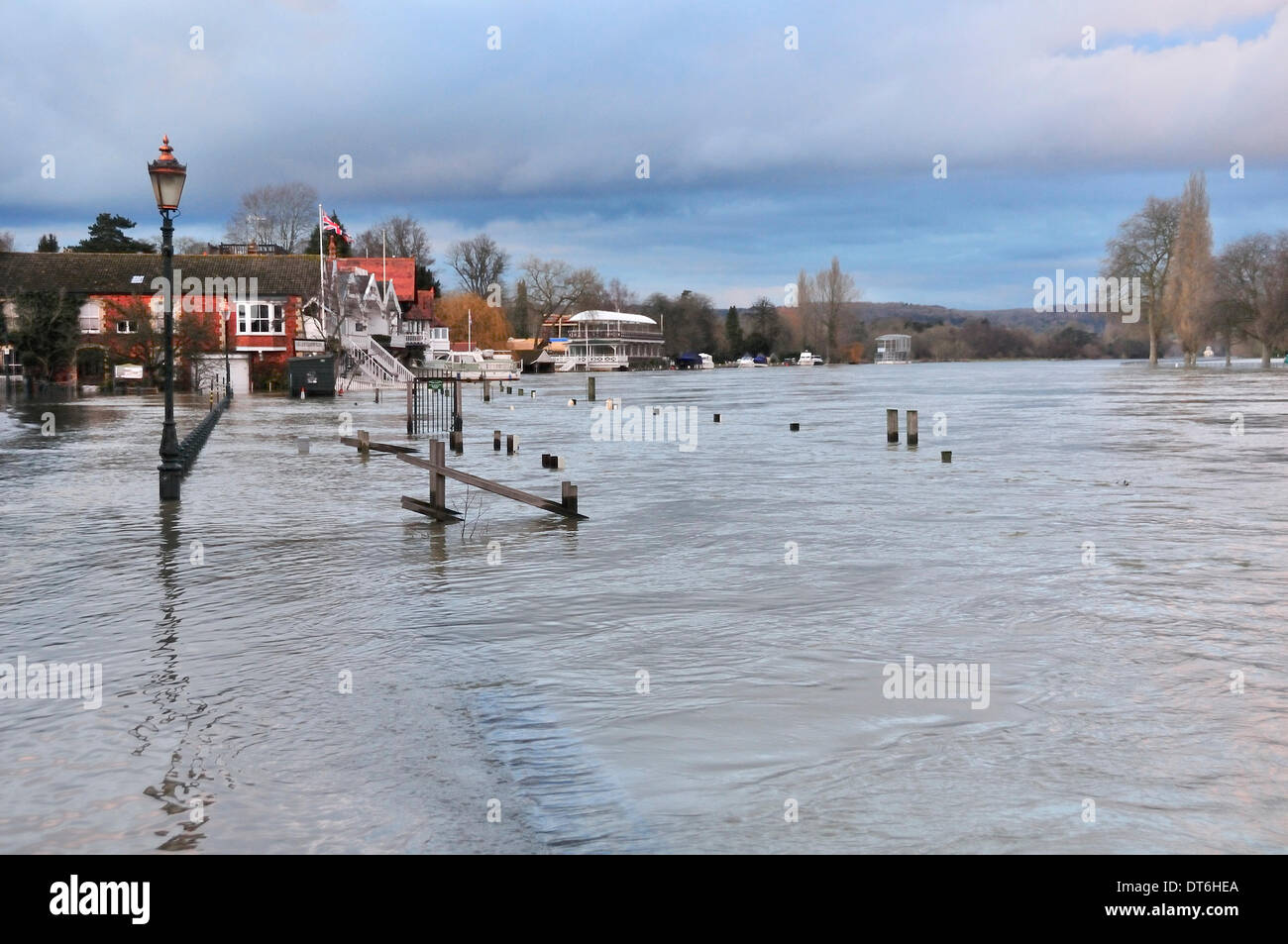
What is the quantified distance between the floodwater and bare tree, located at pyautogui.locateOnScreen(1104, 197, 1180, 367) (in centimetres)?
9641

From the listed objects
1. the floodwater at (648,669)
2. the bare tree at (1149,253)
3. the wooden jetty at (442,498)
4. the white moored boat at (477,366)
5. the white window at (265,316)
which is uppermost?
the bare tree at (1149,253)

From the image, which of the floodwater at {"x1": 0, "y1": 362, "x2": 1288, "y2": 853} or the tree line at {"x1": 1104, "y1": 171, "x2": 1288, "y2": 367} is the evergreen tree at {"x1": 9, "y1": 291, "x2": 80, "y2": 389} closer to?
the floodwater at {"x1": 0, "y1": 362, "x2": 1288, "y2": 853}

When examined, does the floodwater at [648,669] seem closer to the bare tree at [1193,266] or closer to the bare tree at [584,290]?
the bare tree at [1193,266]

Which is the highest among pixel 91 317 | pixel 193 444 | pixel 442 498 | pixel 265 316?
pixel 91 317

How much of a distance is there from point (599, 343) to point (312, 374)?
303ft

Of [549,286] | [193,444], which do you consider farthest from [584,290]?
[193,444]

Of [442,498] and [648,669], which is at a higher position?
[442,498]

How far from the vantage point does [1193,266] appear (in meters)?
105

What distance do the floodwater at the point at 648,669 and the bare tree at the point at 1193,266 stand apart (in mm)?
91798

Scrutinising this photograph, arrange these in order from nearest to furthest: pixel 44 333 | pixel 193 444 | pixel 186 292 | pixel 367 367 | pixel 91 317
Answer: pixel 193 444 → pixel 44 333 → pixel 186 292 → pixel 91 317 → pixel 367 367

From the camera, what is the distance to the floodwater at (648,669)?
20.6 feet

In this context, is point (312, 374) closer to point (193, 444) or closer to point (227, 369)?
point (227, 369)

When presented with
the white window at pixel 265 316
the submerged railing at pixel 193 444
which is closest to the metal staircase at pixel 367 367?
the white window at pixel 265 316
